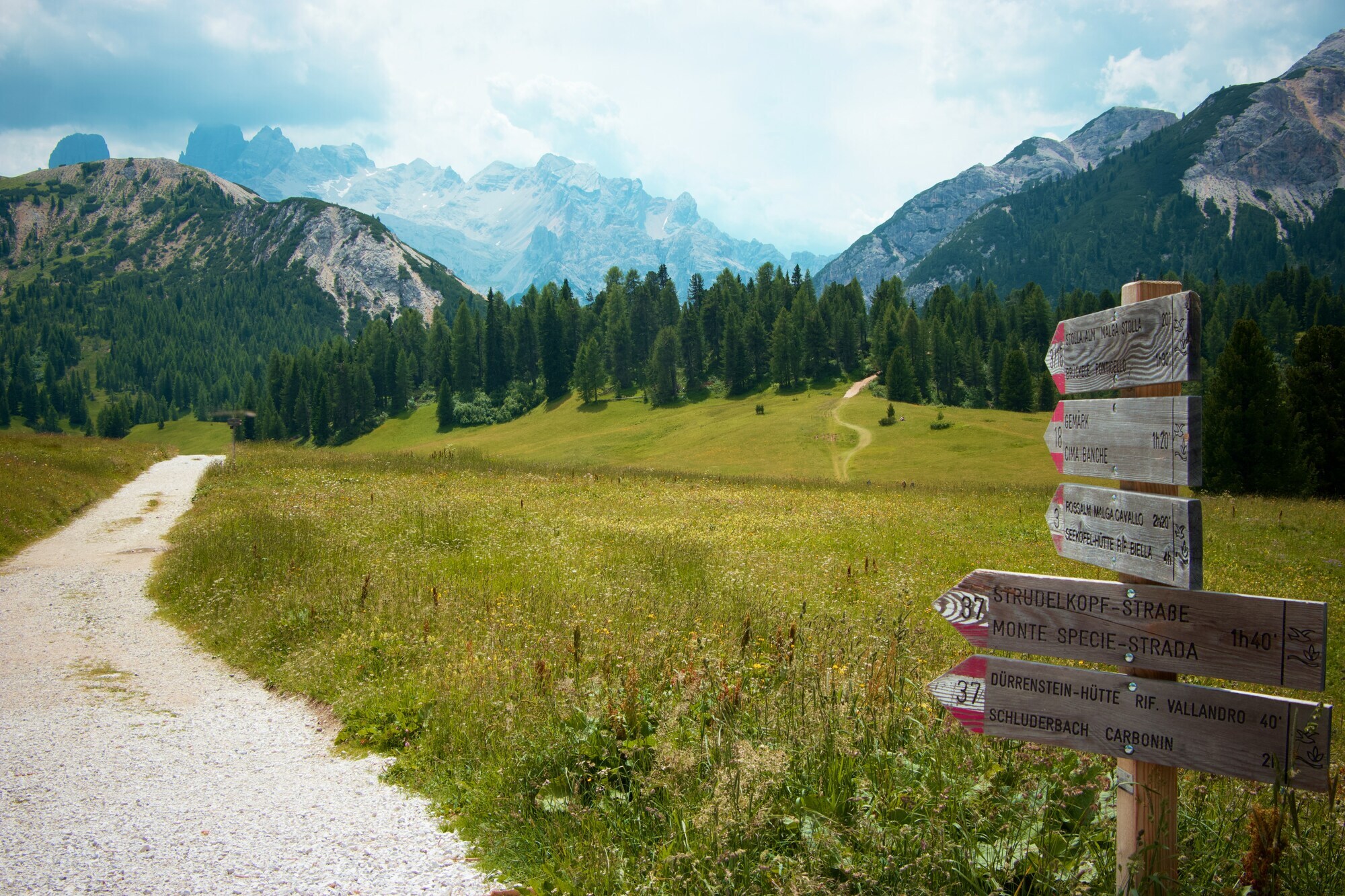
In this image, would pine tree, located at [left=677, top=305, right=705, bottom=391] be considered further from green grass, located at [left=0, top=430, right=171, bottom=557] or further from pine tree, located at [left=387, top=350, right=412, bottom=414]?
green grass, located at [left=0, top=430, right=171, bottom=557]

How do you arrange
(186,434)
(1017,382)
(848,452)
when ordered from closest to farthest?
1. (848,452)
2. (1017,382)
3. (186,434)

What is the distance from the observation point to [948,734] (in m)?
5.45

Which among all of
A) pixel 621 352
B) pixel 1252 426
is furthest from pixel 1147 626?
pixel 621 352

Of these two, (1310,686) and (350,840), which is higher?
(1310,686)

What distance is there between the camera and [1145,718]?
3.73 metres

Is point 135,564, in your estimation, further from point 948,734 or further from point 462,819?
point 948,734

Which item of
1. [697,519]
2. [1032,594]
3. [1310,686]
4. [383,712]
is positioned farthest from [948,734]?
[697,519]

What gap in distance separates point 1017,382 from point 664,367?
170 feet

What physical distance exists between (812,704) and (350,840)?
3958mm

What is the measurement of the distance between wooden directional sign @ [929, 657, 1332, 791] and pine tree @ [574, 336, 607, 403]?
11158 cm

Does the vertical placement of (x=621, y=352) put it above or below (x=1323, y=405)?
above

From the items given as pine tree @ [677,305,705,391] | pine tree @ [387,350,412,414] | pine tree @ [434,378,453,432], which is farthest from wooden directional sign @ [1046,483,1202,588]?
pine tree @ [387,350,412,414]

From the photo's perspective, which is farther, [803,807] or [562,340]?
[562,340]

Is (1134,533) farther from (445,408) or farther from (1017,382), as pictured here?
(445,408)
